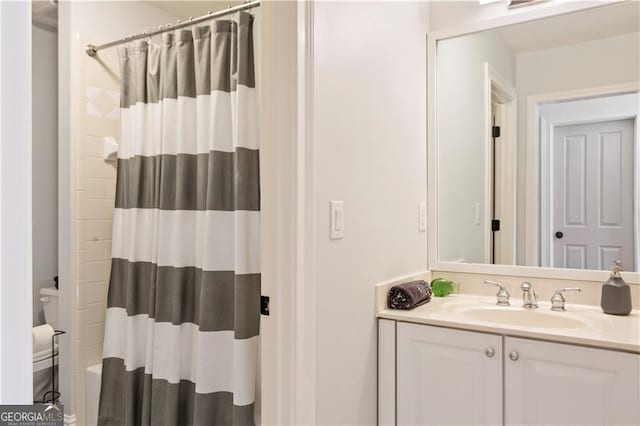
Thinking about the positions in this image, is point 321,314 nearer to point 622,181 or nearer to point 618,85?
point 622,181

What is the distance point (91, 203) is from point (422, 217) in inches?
61.9

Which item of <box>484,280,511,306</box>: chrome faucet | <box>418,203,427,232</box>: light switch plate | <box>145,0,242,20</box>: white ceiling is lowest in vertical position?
<box>484,280,511,306</box>: chrome faucet

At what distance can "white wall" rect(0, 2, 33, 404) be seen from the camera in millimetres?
413

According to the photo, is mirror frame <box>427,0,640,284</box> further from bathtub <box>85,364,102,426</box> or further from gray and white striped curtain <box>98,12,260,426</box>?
bathtub <box>85,364,102,426</box>

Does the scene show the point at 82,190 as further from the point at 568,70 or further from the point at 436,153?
the point at 568,70

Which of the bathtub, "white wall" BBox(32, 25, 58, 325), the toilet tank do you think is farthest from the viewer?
"white wall" BBox(32, 25, 58, 325)

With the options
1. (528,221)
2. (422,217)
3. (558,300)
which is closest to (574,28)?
Result: (528,221)

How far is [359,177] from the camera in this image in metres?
1.54

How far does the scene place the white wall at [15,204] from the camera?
1.35 feet

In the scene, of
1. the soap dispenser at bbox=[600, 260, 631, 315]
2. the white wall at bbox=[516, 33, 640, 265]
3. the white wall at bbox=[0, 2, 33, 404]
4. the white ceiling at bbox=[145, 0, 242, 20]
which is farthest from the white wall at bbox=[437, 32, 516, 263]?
the white wall at bbox=[0, 2, 33, 404]

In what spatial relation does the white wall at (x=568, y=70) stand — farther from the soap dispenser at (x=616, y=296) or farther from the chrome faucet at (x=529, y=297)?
the soap dispenser at (x=616, y=296)

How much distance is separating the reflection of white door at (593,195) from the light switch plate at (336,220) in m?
0.99

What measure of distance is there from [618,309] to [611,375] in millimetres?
375

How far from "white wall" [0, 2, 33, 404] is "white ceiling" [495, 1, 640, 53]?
1.95 meters
